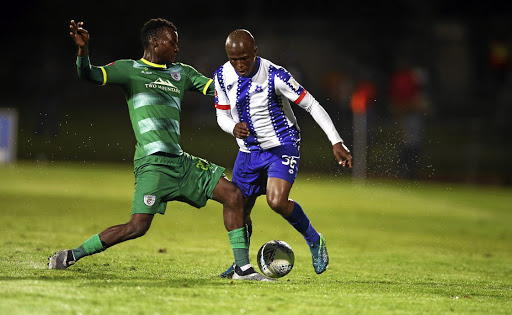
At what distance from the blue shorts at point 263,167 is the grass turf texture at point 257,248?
3.01ft

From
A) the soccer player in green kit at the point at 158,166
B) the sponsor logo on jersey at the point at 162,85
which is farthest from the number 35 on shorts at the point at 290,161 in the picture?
the sponsor logo on jersey at the point at 162,85

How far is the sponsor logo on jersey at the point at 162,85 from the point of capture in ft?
24.7

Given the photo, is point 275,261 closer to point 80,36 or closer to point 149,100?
point 149,100

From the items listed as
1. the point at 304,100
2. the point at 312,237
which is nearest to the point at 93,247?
the point at 312,237

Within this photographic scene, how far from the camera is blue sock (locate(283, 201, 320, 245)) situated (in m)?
7.94

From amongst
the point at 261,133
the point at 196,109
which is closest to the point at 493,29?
the point at 196,109

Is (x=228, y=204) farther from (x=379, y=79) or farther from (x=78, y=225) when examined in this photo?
(x=379, y=79)

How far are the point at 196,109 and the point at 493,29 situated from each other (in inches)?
676

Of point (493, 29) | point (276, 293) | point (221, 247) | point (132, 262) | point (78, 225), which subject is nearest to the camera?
point (276, 293)

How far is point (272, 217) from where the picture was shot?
14164 mm

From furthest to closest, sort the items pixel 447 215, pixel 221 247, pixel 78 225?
pixel 447 215 → pixel 78 225 → pixel 221 247

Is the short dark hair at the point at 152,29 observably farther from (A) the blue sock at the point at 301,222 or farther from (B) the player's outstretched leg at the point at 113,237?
(A) the blue sock at the point at 301,222

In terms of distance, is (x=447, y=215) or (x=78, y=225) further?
(x=447, y=215)

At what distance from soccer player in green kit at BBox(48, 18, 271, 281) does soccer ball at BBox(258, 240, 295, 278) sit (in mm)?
236
